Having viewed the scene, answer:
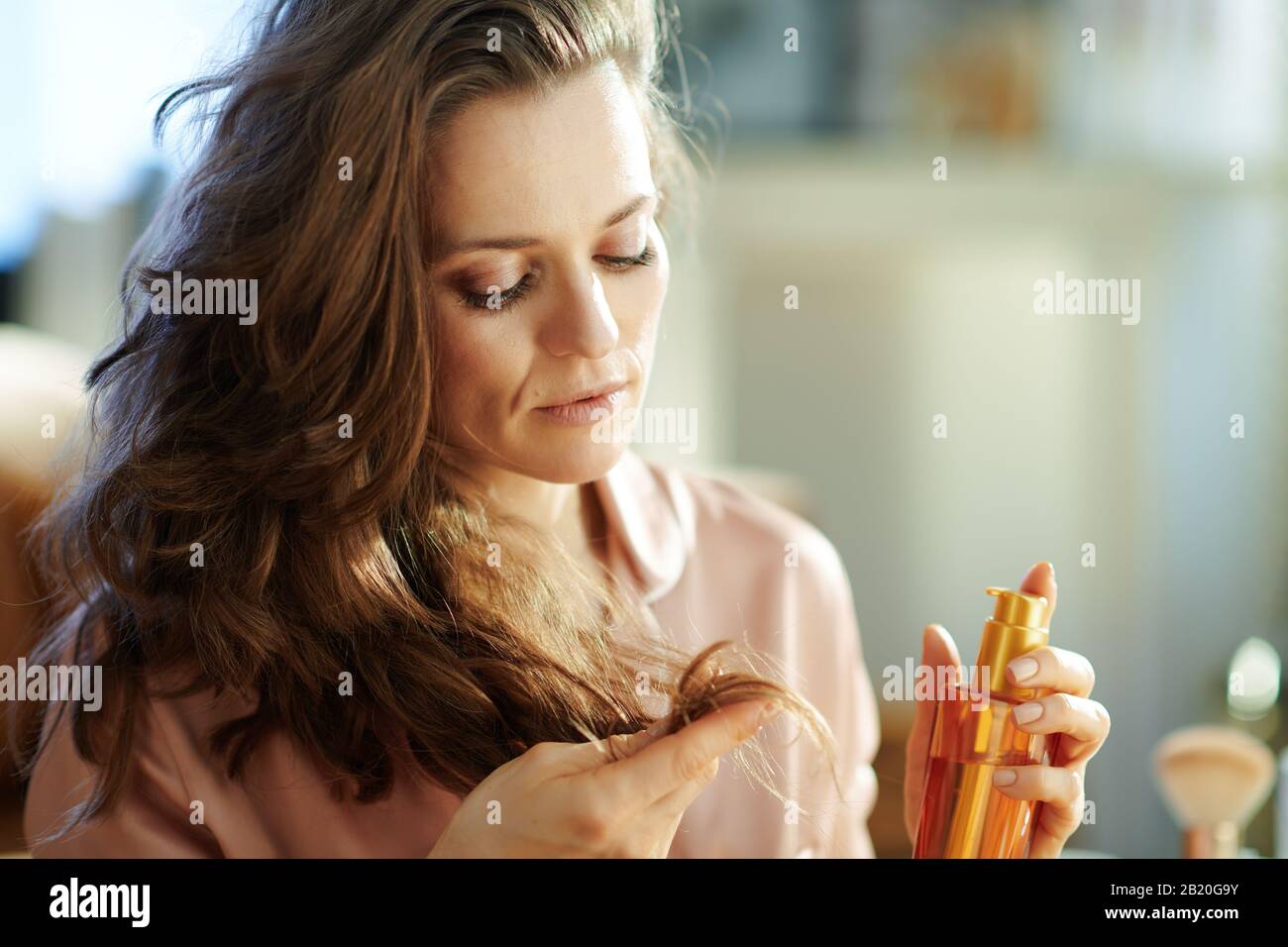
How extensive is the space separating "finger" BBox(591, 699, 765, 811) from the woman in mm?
10

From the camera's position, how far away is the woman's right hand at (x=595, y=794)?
399 millimetres

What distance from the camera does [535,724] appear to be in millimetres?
A: 481

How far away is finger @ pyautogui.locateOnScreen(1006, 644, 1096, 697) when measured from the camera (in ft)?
1.40

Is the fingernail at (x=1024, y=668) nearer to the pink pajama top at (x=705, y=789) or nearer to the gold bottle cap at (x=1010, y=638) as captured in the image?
the gold bottle cap at (x=1010, y=638)

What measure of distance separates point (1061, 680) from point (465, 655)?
23cm

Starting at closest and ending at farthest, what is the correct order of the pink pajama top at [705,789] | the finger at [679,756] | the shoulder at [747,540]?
the finger at [679,756]
the pink pajama top at [705,789]
the shoulder at [747,540]

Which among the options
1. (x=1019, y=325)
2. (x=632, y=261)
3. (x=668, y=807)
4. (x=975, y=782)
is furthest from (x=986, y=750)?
(x=1019, y=325)

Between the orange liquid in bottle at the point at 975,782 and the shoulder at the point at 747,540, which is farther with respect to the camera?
the shoulder at the point at 747,540

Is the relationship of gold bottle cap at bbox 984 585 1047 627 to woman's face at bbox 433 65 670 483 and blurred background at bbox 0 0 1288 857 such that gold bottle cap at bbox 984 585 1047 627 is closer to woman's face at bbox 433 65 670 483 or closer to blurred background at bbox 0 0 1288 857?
woman's face at bbox 433 65 670 483

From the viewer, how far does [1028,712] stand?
0.43 m

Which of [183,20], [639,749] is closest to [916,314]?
[183,20]

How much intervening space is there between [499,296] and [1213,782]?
1.39 ft

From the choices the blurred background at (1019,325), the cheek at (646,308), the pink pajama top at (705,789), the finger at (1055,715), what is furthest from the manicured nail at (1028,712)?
the blurred background at (1019,325)

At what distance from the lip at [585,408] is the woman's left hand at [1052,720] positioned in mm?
163
